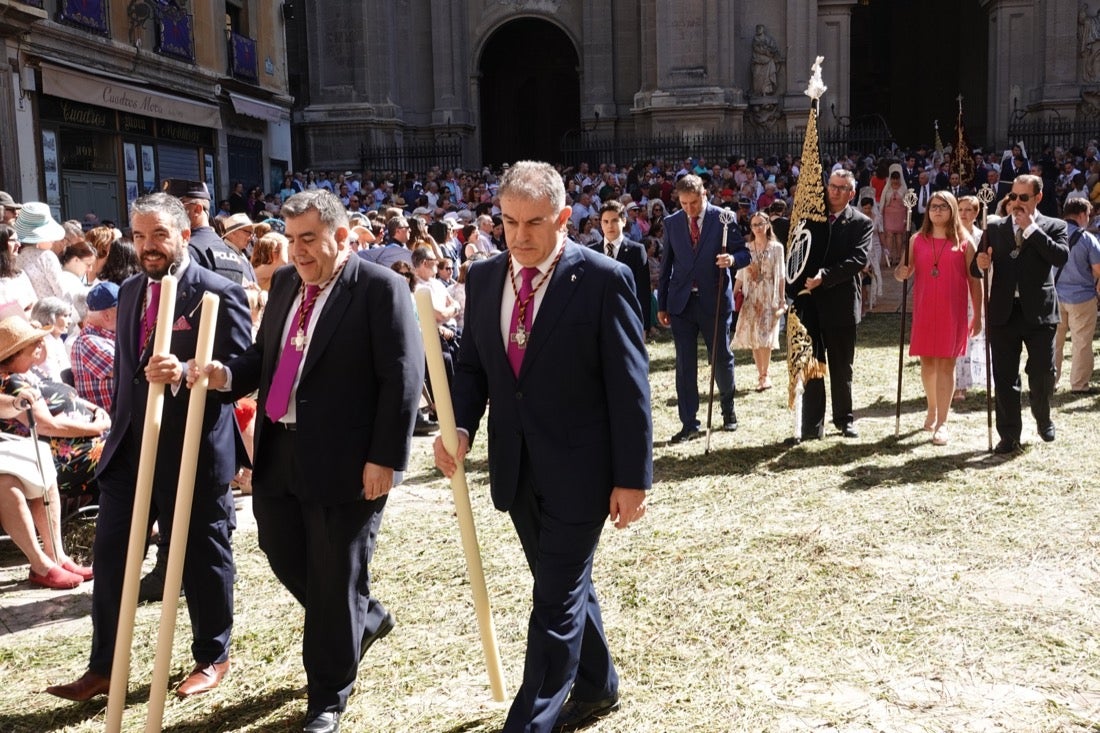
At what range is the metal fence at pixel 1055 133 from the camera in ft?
91.0

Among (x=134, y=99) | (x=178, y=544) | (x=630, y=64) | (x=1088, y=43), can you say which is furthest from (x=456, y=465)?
(x=1088, y=43)

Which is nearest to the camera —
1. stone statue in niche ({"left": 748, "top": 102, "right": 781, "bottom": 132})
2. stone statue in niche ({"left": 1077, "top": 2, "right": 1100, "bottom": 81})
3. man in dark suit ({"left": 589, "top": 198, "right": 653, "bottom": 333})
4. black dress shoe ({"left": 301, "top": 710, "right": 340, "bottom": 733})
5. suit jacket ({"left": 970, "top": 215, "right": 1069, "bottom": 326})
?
black dress shoe ({"left": 301, "top": 710, "right": 340, "bottom": 733})

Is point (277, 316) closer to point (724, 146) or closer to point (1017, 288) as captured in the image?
point (1017, 288)

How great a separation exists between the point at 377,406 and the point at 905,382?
8358 mm

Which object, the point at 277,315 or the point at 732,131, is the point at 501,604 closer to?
the point at 277,315

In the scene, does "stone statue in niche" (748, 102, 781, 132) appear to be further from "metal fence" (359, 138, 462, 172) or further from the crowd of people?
the crowd of people

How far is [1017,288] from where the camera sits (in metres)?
8.31

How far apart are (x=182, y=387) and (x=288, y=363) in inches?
28.9

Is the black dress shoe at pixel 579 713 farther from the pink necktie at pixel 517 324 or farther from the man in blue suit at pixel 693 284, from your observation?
the man in blue suit at pixel 693 284

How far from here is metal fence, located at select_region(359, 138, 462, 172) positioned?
1184 inches

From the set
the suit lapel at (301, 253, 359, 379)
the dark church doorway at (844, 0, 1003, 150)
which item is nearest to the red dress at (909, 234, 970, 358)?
the suit lapel at (301, 253, 359, 379)

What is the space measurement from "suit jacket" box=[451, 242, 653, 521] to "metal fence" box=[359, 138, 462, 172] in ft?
87.1

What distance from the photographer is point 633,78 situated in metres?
32.0

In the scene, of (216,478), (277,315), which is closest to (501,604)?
(216,478)
